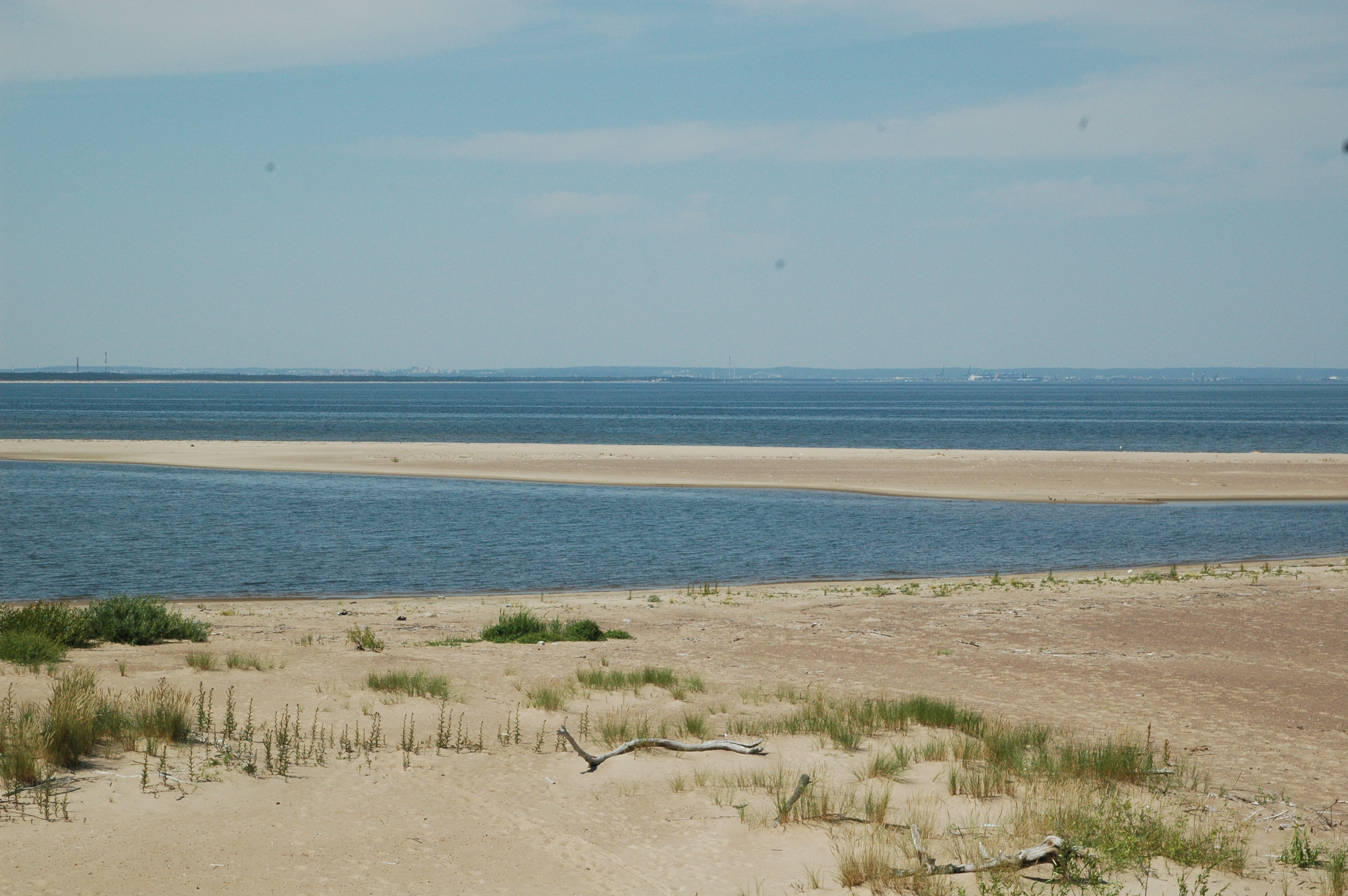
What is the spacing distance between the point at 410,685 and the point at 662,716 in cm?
317

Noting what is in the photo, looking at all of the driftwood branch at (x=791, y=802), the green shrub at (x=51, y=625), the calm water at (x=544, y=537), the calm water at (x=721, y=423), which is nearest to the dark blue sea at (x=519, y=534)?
the calm water at (x=544, y=537)

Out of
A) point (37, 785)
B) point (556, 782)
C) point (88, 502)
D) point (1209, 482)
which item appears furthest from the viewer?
point (1209, 482)

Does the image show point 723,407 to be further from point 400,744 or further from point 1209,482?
point 400,744

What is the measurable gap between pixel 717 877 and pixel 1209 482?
156 feet

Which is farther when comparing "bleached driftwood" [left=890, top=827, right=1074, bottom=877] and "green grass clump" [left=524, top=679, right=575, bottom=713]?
"green grass clump" [left=524, top=679, right=575, bottom=713]

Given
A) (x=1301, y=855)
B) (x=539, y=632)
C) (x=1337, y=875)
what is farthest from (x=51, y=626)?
(x=1337, y=875)

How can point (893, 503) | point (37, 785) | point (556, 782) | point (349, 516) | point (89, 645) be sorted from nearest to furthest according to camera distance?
point (37, 785), point (556, 782), point (89, 645), point (349, 516), point (893, 503)

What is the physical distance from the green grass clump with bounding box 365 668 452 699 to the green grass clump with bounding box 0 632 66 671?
13.3ft

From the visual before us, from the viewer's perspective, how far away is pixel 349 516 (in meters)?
35.7

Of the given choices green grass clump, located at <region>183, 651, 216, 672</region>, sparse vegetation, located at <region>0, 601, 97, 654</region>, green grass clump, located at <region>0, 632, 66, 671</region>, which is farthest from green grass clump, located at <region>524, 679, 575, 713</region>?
sparse vegetation, located at <region>0, 601, 97, 654</region>

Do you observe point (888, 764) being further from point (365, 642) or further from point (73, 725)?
point (365, 642)

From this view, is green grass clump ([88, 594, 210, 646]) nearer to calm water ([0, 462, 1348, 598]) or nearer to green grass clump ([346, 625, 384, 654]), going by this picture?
green grass clump ([346, 625, 384, 654])

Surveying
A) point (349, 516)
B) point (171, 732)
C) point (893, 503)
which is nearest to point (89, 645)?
point (171, 732)

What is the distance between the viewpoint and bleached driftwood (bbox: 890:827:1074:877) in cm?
722
